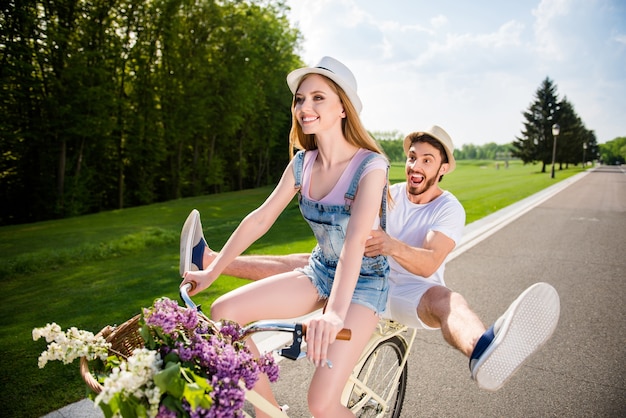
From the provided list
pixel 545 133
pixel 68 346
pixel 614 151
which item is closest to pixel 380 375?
pixel 68 346

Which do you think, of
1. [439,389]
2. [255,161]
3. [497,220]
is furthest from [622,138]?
[439,389]

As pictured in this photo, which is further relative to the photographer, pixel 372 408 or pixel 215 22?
pixel 215 22

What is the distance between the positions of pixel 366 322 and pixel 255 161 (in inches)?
1461

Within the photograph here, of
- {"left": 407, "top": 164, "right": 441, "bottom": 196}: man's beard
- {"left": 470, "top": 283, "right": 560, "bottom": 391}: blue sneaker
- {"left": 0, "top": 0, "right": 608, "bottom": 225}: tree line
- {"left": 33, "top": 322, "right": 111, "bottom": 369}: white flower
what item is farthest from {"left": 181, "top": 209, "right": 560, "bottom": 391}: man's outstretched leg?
{"left": 0, "top": 0, "right": 608, "bottom": 225}: tree line

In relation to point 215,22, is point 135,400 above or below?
below

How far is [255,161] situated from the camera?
38.6 m

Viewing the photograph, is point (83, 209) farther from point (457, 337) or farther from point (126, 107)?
point (457, 337)

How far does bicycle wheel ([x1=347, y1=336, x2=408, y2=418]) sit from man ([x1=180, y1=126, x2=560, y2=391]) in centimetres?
25

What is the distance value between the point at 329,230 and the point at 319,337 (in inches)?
29.0

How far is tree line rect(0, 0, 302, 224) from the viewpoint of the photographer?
17.7 metres

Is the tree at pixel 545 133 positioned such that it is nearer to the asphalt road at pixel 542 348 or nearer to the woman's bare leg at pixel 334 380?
the asphalt road at pixel 542 348

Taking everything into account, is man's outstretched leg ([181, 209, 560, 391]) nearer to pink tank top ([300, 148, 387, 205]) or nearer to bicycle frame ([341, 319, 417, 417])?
bicycle frame ([341, 319, 417, 417])

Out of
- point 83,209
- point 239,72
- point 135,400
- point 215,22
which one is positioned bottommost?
point 83,209

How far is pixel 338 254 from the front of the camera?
2.33 metres
